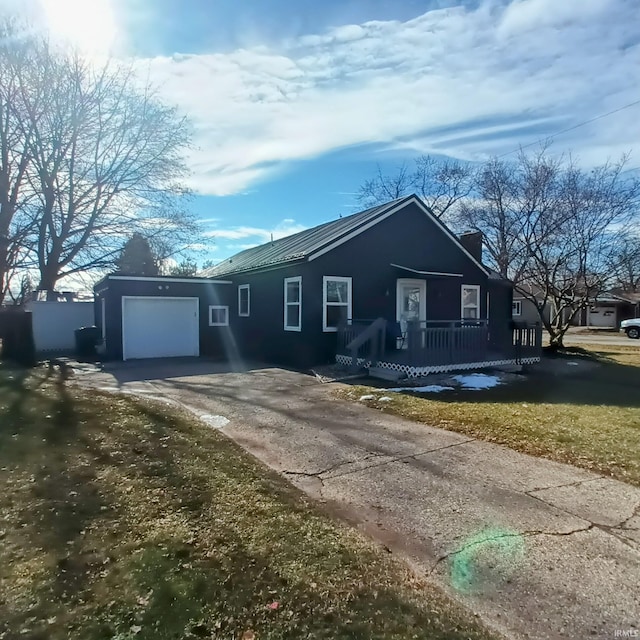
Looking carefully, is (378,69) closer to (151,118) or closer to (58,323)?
(151,118)

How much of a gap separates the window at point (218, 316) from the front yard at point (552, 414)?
373 inches

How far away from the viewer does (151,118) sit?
21.0 m

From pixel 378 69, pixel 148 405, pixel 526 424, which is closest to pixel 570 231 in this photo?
pixel 378 69

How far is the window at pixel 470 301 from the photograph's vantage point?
15945 mm

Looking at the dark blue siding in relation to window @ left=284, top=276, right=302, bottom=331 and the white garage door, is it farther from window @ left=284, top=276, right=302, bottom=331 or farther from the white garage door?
the white garage door

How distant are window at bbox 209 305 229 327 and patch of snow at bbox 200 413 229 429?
10.7 meters

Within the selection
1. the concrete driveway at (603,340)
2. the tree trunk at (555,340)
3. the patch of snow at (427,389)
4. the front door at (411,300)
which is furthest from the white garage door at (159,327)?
the concrete driveway at (603,340)

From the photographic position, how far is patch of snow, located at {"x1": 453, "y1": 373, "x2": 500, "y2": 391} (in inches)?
407

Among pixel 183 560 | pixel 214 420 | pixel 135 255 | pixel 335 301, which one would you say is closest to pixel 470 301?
pixel 335 301

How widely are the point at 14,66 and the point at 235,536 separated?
2085 centimetres

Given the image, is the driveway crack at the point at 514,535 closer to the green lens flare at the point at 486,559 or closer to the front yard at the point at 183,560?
the green lens flare at the point at 486,559

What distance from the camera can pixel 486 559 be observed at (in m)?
3.14

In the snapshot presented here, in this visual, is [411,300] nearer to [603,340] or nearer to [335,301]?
[335,301]

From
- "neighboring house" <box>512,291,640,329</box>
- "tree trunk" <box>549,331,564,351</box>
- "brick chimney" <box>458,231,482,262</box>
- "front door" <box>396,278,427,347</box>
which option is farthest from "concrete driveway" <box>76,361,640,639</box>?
"neighboring house" <box>512,291,640,329</box>
